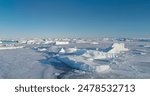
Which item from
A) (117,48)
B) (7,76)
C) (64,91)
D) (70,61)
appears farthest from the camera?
(117,48)

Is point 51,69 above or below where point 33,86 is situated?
below

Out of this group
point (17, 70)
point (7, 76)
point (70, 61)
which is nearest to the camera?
point (7, 76)

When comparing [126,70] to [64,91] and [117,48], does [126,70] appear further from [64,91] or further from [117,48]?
[117,48]

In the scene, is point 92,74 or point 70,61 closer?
point 92,74

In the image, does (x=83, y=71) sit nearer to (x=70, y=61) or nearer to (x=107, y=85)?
(x=70, y=61)

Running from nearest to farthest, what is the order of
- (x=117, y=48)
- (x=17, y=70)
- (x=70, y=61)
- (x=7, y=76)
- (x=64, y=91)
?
(x=64, y=91)
(x=7, y=76)
(x=17, y=70)
(x=70, y=61)
(x=117, y=48)

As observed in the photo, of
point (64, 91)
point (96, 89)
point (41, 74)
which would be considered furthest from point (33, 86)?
point (41, 74)

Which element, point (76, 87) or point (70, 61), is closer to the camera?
point (76, 87)

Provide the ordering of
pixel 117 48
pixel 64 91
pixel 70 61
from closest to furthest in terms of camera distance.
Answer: pixel 64 91
pixel 70 61
pixel 117 48

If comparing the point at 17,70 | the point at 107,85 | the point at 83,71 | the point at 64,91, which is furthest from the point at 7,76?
the point at 107,85
